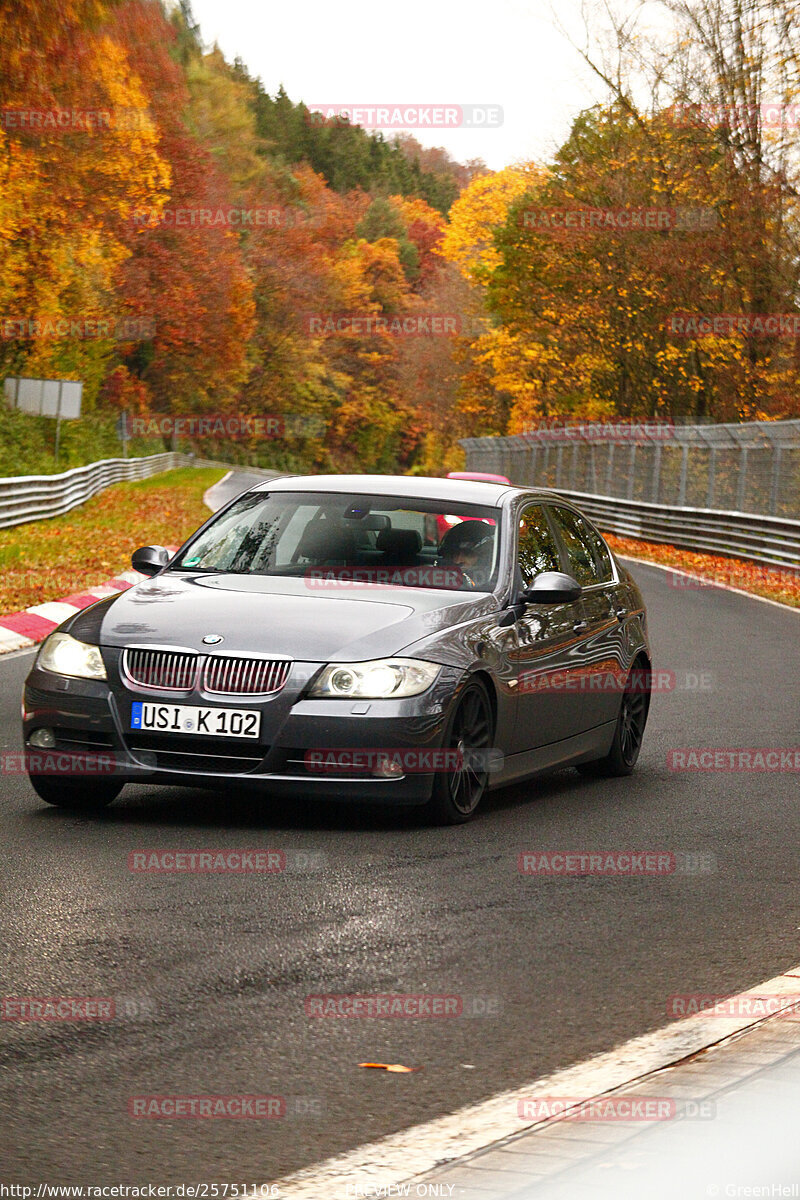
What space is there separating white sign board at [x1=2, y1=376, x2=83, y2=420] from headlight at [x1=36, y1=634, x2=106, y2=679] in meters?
36.3

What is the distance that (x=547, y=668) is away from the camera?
8469 mm

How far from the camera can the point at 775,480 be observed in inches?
1206

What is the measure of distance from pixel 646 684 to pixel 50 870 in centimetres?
435

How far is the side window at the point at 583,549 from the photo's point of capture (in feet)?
30.8

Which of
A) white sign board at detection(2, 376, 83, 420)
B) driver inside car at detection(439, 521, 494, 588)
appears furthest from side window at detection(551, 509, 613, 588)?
white sign board at detection(2, 376, 83, 420)

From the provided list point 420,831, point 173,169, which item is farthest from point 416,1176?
point 173,169

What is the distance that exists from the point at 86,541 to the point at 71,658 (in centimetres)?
2194

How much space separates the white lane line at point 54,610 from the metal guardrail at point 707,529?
45.7 ft

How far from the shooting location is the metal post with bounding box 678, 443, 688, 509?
1501 inches
